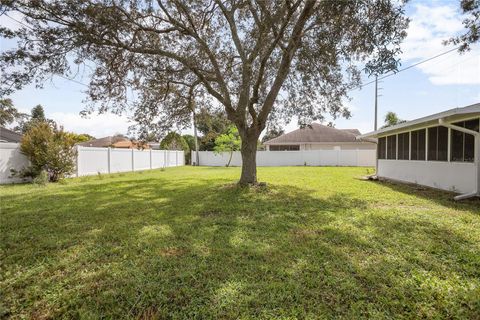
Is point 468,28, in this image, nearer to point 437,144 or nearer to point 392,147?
point 437,144

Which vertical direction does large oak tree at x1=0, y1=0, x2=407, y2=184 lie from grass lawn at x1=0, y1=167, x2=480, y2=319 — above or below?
above

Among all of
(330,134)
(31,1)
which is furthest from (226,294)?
(330,134)

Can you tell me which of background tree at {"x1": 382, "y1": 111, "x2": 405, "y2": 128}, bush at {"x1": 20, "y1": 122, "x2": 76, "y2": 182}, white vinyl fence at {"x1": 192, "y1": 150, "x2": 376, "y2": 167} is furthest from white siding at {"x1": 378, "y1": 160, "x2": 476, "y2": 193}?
background tree at {"x1": 382, "y1": 111, "x2": 405, "y2": 128}

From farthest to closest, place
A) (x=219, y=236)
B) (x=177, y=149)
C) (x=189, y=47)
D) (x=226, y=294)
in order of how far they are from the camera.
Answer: (x=177, y=149)
(x=189, y=47)
(x=219, y=236)
(x=226, y=294)

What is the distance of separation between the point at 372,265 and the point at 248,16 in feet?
29.6

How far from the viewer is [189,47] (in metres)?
9.82

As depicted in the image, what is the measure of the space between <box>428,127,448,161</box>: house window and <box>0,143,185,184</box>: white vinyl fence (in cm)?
1483

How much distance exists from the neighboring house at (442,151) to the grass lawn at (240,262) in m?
1.93

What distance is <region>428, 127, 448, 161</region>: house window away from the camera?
29.8 ft

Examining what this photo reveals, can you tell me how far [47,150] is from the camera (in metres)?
11.3

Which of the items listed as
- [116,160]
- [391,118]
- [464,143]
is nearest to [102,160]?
[116,160]

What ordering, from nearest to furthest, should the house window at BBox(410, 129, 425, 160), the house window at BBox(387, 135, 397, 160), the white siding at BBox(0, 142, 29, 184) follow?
the house window at BBox(410, 129, 425, 160)
the white siding at BBox(0, 142, 29, 184)
the house window at BBox(387, 135, 397, 160)

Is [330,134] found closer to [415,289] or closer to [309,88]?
[309,88]

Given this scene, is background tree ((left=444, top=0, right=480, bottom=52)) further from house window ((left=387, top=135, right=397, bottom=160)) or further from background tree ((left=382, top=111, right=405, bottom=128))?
background tree ((left=382, top=111, right=405, bottom=128))
